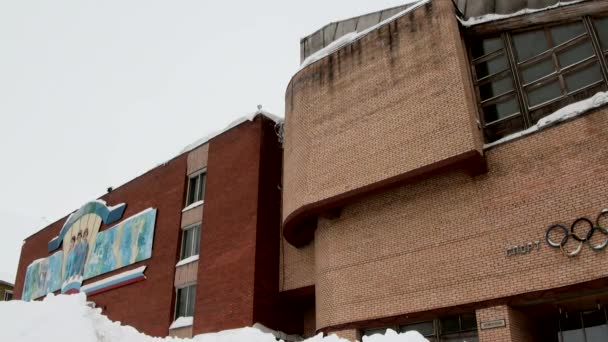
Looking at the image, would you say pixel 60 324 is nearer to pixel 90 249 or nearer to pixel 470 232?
pixel 470 232

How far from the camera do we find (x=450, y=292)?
14.6 m

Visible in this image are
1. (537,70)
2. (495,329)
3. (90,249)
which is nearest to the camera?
(495,329)

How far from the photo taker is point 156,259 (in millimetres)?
24797

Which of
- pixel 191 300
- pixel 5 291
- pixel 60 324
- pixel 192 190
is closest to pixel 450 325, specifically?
pixel 60 324

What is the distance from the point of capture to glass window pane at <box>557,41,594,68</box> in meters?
14.9

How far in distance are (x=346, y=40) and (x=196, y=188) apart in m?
10.3

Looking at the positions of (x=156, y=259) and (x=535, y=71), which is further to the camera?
(x=156, y=259)

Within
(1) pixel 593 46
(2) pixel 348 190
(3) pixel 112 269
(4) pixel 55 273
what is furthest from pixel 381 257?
(4) pixel 55 273

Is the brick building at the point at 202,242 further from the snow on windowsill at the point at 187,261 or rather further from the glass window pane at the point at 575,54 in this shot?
the glass window pane at the point at 575,54

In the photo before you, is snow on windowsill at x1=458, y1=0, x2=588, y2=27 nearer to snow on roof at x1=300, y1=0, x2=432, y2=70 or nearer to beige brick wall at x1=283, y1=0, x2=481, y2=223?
beige brick wall at x1=283, y1=0, x2=481, y2=223

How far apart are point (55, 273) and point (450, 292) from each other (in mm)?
26669

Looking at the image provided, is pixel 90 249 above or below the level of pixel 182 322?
above

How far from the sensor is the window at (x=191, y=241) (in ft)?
78.0

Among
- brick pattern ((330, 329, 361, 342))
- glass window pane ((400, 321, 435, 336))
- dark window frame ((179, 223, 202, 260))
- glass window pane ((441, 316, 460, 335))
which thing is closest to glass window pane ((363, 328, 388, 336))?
brick pattern ((330, 329, 361, 342))
